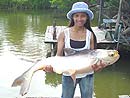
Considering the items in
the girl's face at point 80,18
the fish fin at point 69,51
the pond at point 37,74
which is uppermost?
the girl's face at point 80,18

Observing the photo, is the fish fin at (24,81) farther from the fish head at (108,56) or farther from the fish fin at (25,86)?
the fish head at (108,56)

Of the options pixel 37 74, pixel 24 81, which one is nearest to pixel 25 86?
pixel 24 81

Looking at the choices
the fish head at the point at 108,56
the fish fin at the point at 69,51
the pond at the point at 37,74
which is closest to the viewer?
the fish head at the point at 108,56

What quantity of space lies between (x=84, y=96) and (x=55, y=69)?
676 millimetres

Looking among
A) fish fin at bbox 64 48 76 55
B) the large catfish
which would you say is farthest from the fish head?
fish fin at bbox 64 48 76 55

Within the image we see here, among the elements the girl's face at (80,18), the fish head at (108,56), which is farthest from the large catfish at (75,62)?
the girl's face at (80,18)

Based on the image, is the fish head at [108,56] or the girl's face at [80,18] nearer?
the fish head at [108,56]

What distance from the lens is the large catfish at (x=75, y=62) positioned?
13.7 feet

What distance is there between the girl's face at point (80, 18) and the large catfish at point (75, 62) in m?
0.36

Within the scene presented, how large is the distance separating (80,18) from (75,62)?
57 cm

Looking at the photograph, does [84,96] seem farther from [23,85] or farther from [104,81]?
[104,81]

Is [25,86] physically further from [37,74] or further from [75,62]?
[37,74]

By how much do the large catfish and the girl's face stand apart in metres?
0.36

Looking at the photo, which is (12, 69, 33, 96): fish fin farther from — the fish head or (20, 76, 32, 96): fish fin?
the fish head
